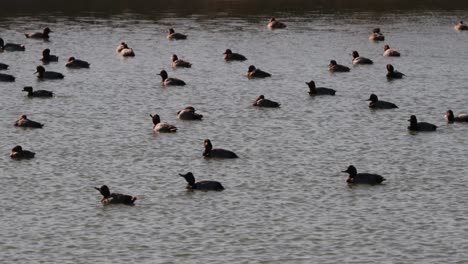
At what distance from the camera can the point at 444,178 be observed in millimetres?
49000

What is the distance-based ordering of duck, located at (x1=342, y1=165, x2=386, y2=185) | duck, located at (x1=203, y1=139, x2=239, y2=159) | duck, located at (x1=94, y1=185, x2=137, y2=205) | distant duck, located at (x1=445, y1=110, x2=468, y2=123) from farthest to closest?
distant duck, located at (x1=445, y1=110, x2=468, y2=123)
duck, located at (x1=203, y1=139, x2=239, y2=159)
duck, located at (x1=342, y1=165, x2=386, y2=185)
duck, located at (x1=94, y1=185, x2=137, y2=205)

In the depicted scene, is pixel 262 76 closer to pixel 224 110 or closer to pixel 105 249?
pixel 224 110

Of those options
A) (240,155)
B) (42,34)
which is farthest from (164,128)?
(42,34)

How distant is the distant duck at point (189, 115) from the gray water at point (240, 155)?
52 centimetres

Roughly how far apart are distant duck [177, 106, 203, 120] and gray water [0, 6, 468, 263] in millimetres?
518

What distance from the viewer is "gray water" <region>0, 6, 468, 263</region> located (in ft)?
133

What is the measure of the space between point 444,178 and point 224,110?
1733cm

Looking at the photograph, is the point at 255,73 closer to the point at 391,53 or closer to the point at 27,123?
the point at 391,53

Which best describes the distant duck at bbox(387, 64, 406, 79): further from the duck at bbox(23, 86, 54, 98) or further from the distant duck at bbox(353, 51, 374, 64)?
the duck at bbox(23, 86, 54, 98)

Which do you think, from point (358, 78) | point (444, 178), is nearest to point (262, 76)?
point (358, 78)

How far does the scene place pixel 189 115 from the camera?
61562mm

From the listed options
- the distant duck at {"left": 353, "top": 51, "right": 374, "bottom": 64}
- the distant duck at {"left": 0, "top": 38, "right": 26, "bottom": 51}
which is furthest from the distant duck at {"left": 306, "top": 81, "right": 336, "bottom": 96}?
the distant duck at {"left": 0, "top": 38, "right": 26, "bottom": 51}

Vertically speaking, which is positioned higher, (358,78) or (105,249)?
(358,78)

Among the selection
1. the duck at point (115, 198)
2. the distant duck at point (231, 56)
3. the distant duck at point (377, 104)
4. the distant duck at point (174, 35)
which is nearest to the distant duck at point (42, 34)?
the distant duck at point (174, 35)
